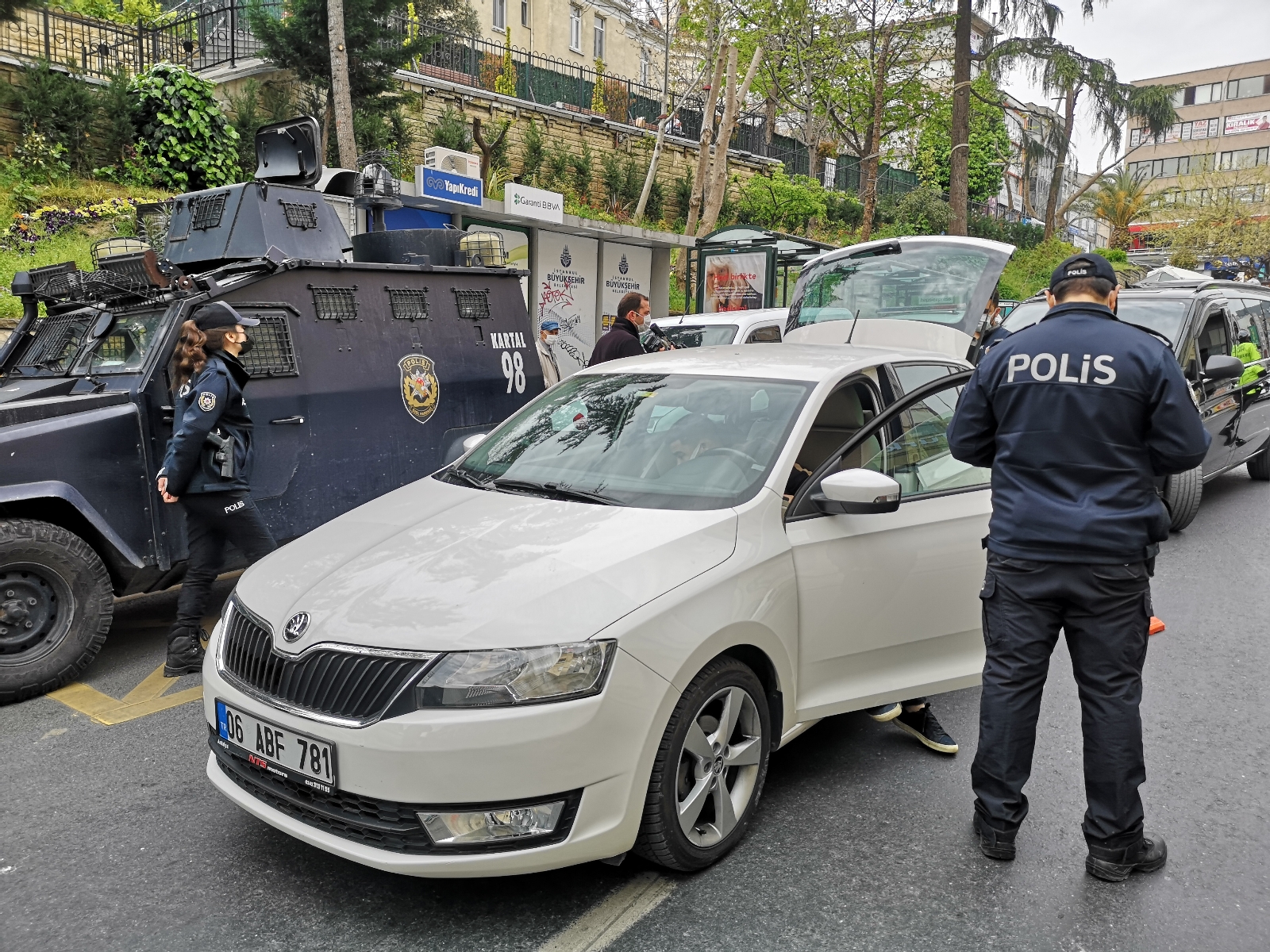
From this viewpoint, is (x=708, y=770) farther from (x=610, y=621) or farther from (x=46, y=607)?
(x=46, y=607)

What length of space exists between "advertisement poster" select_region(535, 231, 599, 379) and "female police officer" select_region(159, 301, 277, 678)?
10.9 meters

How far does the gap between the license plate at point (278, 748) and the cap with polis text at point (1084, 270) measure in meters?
2.62

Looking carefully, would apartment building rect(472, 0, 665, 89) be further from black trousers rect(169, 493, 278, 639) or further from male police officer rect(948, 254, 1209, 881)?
male police officer rect(948, 254, 1209, 881)

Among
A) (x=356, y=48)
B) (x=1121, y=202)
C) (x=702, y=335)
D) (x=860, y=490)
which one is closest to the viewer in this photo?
(x=860, y=490)

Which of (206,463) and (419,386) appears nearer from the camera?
(206,463)

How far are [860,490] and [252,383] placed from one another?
3.64 m

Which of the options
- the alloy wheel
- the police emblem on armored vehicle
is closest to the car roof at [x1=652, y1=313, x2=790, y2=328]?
the police emblem on armored vehicle

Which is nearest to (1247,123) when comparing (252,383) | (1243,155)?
(1243,155)

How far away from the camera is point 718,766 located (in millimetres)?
2967

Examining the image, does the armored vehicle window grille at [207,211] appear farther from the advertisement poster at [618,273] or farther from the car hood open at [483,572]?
the advertisement poster at [618,273]

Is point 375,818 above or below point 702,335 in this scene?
below

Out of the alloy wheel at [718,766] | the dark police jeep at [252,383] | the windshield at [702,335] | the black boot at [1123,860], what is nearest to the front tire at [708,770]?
the alloy wheel at [718,766]

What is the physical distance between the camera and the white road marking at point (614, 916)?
2629 mm

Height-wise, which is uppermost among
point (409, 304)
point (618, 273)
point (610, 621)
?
point (618, 273)
